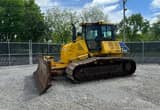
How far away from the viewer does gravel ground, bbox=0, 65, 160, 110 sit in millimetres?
6816

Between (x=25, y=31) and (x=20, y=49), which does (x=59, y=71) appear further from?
(x=25, y=31)

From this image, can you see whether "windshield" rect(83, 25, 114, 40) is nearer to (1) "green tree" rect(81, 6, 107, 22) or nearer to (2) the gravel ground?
(2) the gravel ground

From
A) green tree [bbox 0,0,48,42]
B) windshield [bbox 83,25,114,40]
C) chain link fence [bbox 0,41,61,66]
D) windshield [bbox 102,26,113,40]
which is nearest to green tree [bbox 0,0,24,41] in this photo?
green tree [bbox 0,0,48,42]

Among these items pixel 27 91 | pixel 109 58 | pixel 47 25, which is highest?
pixel 47 25

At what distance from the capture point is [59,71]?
1109 centimetres

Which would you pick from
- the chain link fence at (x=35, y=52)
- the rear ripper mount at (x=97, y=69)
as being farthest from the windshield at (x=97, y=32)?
the chain link fence at (x=35, y=52)

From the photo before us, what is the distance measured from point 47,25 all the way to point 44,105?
123 ft

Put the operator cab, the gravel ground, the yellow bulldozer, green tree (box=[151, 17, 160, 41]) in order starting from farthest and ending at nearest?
green tree (box=[151, 17, 160, 41]) < the operator cab < the yellow bulldozer < the gravel ground

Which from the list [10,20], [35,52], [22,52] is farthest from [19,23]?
[22,52]

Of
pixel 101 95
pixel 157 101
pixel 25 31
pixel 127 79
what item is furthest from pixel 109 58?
pixel 25 31

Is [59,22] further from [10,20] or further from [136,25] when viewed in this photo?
[136,25]

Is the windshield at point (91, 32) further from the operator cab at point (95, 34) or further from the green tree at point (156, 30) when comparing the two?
the green tree at point (156, 30)

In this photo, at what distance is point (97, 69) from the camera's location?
10.6m

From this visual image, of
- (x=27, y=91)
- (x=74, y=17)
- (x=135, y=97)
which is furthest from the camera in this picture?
(x=74, y=17)
